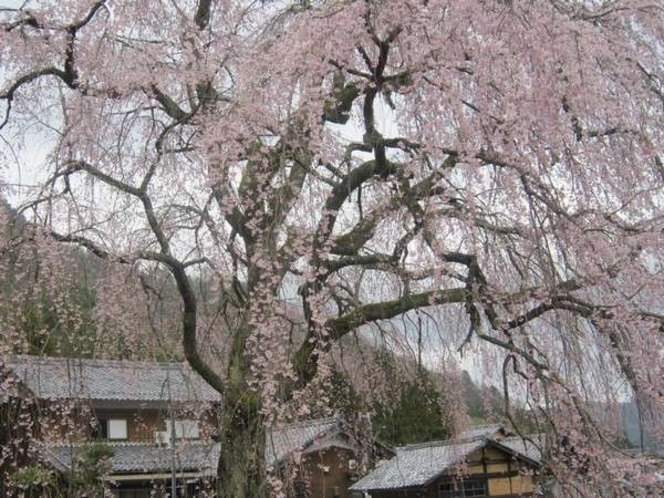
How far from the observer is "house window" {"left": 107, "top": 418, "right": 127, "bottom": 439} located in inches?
616

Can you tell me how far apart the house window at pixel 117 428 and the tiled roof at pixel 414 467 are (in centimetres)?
478

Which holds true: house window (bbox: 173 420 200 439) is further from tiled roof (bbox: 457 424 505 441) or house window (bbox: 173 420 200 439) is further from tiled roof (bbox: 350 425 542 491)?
tiled roof (bbox: 457 424 505 441)

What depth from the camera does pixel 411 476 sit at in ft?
45.5

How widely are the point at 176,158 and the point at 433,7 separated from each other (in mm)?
2479

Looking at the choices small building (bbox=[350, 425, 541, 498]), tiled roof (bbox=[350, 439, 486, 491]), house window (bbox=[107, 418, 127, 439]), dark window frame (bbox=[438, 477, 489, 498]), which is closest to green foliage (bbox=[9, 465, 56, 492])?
house window (bbox=[107, 418, 127, 439])

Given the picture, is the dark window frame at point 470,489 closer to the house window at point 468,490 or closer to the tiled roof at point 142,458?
the house window at point 468,490

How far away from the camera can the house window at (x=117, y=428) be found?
1565 cm

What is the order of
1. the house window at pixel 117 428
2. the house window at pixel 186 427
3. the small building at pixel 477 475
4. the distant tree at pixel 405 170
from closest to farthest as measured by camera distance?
1. the distant tree at pixel 405 170
2. the house window at pixel 186 427
3. the small building at pixel 477 475
4. the house window at pixel 117 428

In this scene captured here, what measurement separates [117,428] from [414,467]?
19.7ft

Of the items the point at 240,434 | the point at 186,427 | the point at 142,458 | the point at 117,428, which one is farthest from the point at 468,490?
the point at 240,434

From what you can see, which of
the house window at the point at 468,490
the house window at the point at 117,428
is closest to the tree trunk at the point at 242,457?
the house window at the point at 468,490

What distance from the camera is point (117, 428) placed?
15.8 m

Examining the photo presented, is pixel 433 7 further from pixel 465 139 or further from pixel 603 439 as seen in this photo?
pixel 603 439

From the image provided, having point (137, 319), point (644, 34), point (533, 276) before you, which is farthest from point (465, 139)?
point (137, 319)
